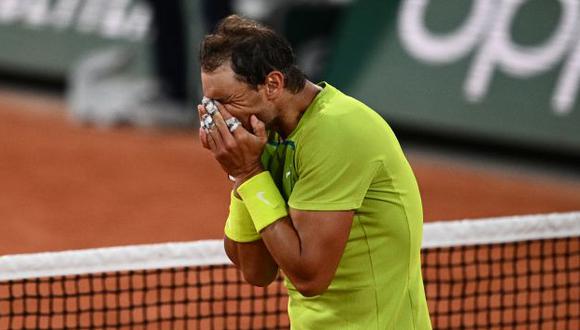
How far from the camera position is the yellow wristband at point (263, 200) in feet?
12.0

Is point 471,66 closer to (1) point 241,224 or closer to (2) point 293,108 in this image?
(1) point 241,224

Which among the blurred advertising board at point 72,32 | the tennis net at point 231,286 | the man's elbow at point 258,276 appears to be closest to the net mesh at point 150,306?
the tennis net at point 231,286

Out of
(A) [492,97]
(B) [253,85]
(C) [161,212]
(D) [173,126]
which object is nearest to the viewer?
(B) [253,85]

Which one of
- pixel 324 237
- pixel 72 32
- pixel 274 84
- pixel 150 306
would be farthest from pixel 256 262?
pixel 72 32

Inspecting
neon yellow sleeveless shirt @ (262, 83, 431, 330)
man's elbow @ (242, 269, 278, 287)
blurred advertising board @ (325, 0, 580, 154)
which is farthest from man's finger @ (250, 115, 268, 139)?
blurred advertising board @ (325, 0, 580, 154)

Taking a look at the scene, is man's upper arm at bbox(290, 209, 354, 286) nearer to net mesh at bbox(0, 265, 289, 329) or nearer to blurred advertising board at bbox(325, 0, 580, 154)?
net mesh at bbox(0, 265, 289, 329)

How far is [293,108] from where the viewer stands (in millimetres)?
3721

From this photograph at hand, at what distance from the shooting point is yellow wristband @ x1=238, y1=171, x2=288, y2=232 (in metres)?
3.67

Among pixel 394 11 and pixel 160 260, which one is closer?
pixel 160 260

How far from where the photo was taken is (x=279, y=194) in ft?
12.3

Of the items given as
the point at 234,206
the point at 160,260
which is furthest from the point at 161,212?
the point at 234,206

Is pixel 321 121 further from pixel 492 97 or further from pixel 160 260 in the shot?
pixel 492 97

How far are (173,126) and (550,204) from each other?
19.1 feet

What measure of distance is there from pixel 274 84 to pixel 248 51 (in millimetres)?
132
